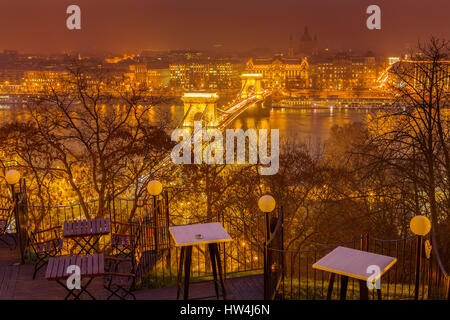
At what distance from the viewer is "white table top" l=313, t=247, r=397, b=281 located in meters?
3.81

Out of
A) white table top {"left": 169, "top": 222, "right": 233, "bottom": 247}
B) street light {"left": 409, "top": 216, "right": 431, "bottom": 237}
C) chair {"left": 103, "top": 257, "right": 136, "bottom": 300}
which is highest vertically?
street light {"left": 409, "top": 216, "right": 431, "bottom": 237}

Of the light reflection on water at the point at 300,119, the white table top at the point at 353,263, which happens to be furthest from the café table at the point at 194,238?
the light reflection on water at the point at 300,119

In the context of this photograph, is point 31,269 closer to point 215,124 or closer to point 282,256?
point 282,256

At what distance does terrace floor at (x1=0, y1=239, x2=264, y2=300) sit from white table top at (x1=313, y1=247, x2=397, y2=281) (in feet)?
4.36

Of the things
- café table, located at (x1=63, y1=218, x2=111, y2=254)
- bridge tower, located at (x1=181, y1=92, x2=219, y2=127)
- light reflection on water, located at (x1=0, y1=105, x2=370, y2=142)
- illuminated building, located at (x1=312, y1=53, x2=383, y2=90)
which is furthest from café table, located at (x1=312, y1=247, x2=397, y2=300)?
illuminated building, located at (x1=312, y1=53, x2=383, y2=90)

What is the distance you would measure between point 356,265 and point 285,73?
118282 mm

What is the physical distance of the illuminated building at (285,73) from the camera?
11594 centimetres

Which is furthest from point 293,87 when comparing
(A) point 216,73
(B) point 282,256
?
(B) point 282,256

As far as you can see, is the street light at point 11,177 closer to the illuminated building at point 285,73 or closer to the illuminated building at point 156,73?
the illuminated building at point 156,73

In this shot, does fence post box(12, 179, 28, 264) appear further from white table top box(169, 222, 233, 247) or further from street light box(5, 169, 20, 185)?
white table top box(169, 222, 233, 247)

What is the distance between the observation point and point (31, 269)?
19.0ft

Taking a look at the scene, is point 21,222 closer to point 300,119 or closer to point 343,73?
point 300,119

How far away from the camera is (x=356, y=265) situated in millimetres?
3959
